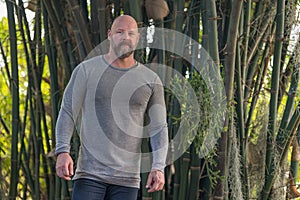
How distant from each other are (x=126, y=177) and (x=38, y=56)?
0.99 m

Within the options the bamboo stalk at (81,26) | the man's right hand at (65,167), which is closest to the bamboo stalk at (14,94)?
the bamboo stalk at (81,26)

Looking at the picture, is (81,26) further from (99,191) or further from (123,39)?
(99,191)

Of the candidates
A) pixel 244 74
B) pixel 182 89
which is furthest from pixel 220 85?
pixel 244 74

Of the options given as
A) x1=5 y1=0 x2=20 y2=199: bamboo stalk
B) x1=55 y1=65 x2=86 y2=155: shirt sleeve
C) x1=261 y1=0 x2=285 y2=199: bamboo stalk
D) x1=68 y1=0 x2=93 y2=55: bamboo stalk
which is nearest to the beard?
x1=55 y1=65 x2=86 y2=155: shirt sleeve

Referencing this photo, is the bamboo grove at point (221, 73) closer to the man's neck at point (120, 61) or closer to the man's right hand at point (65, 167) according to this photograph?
the man's neck at point (120, 61)

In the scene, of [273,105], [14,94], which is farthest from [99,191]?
[14,94]

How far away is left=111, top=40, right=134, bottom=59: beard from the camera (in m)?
1.73

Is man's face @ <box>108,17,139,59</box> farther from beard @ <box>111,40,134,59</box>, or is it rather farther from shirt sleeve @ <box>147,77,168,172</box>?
shirt sleeve @ <box>147,77,168,172</box>

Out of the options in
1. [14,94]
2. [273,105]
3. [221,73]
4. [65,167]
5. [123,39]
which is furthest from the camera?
[14,94]

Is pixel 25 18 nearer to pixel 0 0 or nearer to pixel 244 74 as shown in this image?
pixel 0 0

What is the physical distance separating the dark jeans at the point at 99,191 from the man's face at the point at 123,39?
34 centimetres

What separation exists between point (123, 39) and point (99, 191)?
401mm

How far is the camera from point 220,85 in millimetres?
A: 1973

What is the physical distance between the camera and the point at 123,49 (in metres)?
1.73
